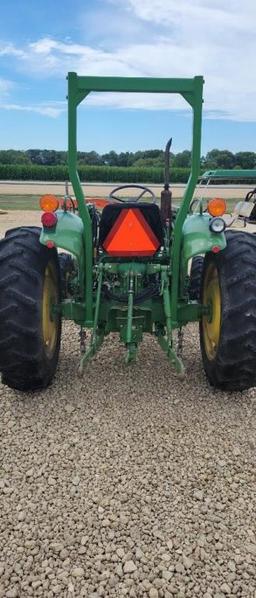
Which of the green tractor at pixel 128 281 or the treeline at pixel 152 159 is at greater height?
the treeline at pixel 152 159

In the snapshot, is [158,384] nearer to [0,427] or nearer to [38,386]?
[38,386]

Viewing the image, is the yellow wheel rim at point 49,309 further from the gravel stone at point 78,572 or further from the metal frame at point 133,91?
the gravel stone at point 78,572

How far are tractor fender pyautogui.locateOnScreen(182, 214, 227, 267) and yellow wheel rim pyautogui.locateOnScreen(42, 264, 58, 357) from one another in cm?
94

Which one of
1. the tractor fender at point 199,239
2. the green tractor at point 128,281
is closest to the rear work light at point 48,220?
the green tractor at point 128,281

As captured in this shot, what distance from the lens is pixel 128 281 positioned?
4.30 meters

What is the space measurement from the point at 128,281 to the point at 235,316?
2.73ft

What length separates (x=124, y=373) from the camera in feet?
15.0

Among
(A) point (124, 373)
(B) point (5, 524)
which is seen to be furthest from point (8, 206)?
(B) point (5, 524)

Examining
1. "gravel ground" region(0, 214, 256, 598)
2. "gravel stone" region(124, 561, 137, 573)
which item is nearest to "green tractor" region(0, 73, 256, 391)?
"gravel ground" region(0, 214, 256, 598)

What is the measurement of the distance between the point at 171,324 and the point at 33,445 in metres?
1.22

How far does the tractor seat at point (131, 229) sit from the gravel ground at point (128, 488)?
37.2 inches

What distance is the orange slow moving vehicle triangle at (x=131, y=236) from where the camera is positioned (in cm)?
415

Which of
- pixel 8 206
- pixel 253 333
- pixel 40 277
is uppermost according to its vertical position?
pixel 40 277

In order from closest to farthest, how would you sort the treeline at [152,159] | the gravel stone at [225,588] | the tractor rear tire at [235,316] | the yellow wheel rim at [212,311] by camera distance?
the gravel stone at [225,588] < the tractor rear tire at [235,316] < the yellow wheel rim at [212,311] < the treeline at [152,159]
